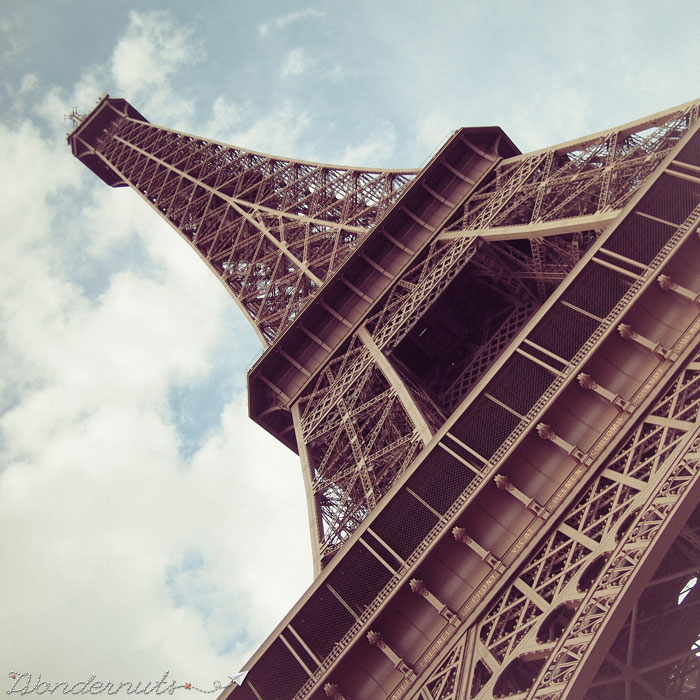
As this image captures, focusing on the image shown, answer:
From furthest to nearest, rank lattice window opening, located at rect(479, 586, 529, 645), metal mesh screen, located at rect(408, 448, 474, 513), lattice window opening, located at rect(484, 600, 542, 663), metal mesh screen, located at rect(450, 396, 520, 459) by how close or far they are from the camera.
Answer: metal mesh screen, located at rect(450, 396, 520, 459)
metal mesh screen, located at rect(408, 448, 474, 513)
lattice window opening, located at rect(479, 586, 529, 645)
lattice window opening, located at rect(484, 600, 542, 663)

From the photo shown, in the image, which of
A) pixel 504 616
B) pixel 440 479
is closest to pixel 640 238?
pixel 440 479

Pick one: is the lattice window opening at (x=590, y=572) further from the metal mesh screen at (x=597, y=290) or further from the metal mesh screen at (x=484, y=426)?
the metal mesh screen at (x=597, y=290)

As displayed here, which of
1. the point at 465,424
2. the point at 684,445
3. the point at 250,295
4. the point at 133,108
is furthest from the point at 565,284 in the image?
the point at 133,108

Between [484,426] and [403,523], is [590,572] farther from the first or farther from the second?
[403,523]

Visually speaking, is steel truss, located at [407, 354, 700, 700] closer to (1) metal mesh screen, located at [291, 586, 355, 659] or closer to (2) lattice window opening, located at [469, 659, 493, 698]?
(2) lattice window opening, located at [469, 659, 493, 698]

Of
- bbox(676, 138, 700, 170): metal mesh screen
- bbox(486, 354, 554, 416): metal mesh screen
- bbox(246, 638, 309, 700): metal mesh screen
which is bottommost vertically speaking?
bbox(246, 638, 309, 700): metal mesh screen

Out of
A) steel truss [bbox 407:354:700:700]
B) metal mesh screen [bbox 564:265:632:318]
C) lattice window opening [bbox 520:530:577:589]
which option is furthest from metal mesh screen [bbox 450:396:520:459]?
metal mesh screen [bbox 564:265:632:318]

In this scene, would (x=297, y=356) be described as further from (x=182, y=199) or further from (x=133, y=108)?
(x=133, y=108)

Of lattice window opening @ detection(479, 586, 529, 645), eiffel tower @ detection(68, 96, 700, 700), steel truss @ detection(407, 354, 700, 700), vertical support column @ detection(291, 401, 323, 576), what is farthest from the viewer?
vertical support column @ detection(291, 401, 323, 576)
